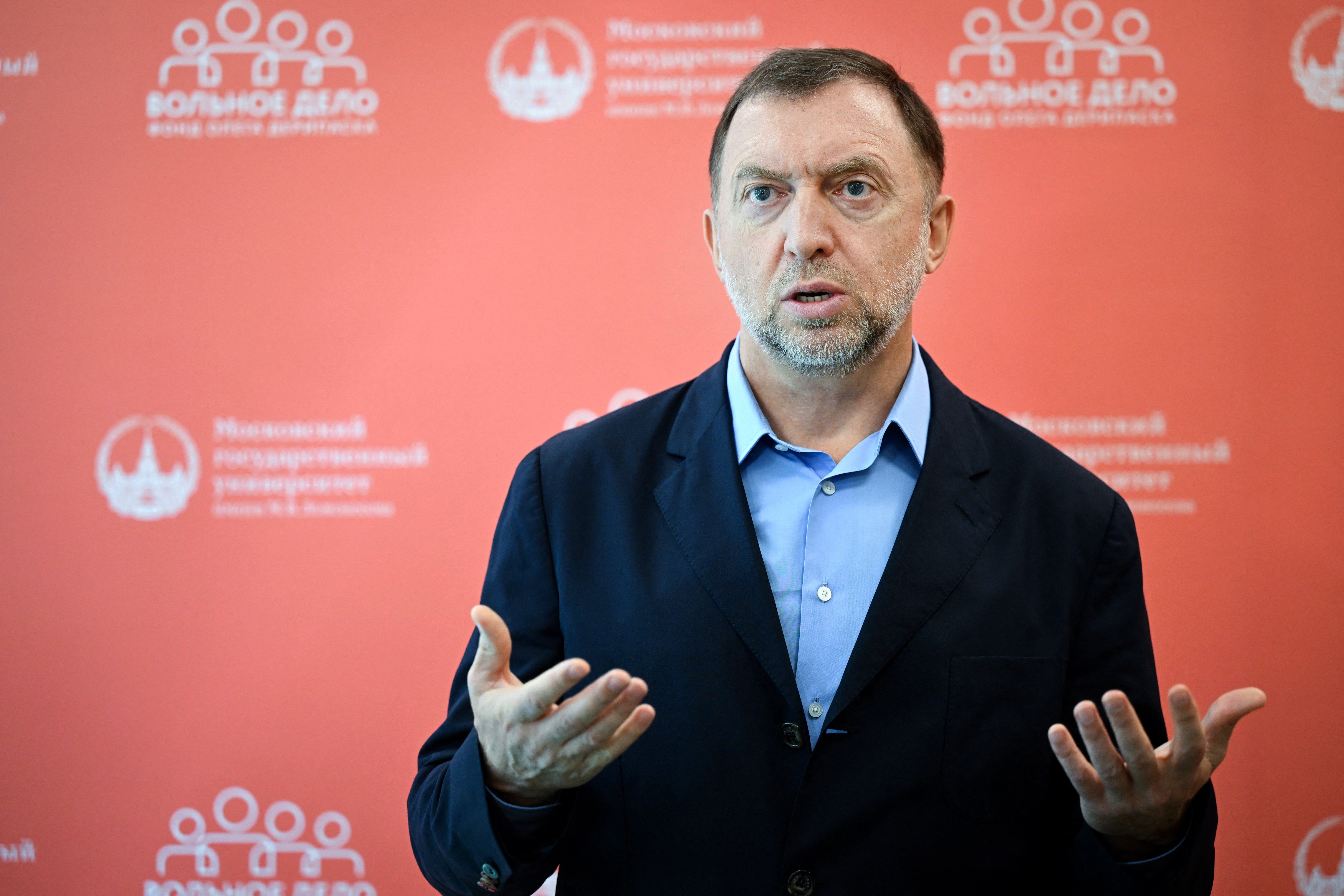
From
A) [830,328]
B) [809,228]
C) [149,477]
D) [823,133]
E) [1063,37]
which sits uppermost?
[1063,37]

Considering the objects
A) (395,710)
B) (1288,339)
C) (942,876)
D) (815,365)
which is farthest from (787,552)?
(1288,339)

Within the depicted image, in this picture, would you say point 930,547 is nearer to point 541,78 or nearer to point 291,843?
point 541,78

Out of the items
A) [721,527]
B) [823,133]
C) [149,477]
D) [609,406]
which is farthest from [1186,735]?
[149,477]

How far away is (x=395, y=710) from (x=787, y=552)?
1569 millimetres

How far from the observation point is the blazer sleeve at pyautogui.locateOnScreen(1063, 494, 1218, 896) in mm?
1209

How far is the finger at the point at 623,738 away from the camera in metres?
0.98

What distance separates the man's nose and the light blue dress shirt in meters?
0.21

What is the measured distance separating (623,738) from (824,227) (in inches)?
29.7

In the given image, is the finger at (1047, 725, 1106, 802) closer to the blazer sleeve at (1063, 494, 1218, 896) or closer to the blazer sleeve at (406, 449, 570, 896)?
the blazer sleeve at (1063, 494, 1218, 896)

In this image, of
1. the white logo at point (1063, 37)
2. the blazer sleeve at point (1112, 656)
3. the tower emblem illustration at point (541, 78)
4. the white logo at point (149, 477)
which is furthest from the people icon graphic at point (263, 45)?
the blazer sleeve at point (1112, 656)

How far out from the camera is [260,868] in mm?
2463

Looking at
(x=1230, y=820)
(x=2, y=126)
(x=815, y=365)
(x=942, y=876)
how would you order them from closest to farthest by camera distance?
(x=942, y=876)
(x=815, y=365)
(x=1230, y=820)
(x=2, y=126)

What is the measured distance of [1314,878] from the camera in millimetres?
2363

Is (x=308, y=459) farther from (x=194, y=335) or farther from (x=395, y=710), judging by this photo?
(x=395, y=710)
